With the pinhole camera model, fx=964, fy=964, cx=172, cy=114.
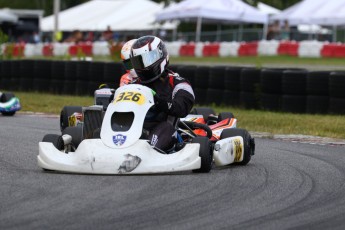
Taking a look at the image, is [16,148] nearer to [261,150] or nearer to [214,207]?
[261,150]

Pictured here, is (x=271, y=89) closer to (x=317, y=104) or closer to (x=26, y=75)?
(x=317, y=104)

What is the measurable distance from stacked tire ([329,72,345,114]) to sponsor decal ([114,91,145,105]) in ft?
22.1

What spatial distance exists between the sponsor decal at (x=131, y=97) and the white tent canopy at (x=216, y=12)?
2680 centimetres

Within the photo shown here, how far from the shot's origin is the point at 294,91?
47.4ft

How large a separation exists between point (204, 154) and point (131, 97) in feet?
2.37

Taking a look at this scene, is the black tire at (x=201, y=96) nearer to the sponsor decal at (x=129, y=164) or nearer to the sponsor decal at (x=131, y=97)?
the sponsor decal at (x=131, y=97)

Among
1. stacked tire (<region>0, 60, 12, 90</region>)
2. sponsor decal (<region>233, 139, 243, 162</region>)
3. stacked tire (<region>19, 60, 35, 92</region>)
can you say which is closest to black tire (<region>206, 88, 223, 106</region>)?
stacked tire (<region>19, 60, 35, 92</region>)

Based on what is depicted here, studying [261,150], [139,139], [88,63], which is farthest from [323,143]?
[88,63]

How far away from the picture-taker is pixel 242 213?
18.5 ft

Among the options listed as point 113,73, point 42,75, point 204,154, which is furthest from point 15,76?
point 204,154

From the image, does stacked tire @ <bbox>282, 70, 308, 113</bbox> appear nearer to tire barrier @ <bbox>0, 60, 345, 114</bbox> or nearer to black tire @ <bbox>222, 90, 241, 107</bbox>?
tire barrier @ <bbox>0, 60, 345, 114</bbox>

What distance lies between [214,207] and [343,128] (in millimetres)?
6902

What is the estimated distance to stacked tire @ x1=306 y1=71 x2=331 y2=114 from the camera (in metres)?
14.0

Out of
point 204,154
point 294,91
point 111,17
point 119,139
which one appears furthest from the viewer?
point 111,17
